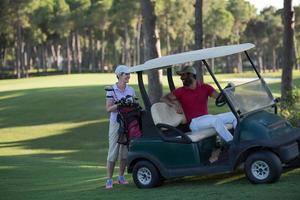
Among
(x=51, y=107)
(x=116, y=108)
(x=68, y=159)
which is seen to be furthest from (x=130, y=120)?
(x=51, y=107)

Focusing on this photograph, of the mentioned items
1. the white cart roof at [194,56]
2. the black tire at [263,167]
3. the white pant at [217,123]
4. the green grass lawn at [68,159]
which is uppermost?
the white cart roof at [194,56]

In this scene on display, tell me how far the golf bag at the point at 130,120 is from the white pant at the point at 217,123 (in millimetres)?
754

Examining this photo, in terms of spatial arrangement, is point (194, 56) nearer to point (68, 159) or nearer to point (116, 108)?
point (116, 108)

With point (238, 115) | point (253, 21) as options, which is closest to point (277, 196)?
point (238, 115)

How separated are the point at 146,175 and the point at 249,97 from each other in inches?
70.0

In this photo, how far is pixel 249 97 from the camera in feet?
26.9

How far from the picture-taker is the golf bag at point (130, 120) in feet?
27.8

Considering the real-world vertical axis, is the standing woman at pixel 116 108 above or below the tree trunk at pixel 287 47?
below

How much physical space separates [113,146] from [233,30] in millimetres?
79770

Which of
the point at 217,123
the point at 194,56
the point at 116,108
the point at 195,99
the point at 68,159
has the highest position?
the point at 194,56

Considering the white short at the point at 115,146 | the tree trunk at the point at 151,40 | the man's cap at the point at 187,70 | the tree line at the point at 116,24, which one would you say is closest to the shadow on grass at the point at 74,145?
the tree trunk at the point at 151,40

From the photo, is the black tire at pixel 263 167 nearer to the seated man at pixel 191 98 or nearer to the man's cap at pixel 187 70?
the seated man at pixel 191 98

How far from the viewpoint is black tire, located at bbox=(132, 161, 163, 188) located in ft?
27.3

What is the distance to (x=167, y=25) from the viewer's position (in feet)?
255
